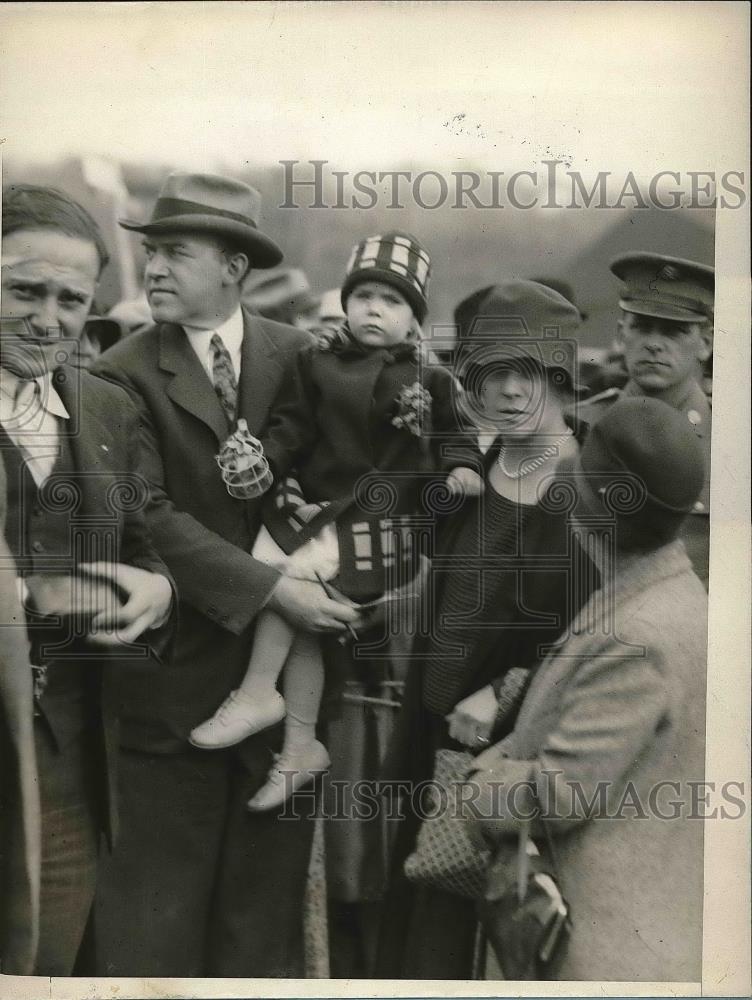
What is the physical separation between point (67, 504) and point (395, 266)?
116 cm

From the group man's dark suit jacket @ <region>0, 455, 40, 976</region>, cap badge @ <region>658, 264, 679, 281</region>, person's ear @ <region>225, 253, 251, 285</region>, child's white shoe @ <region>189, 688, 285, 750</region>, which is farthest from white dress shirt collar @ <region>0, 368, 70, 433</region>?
cap badge @ <region>658, 264, 679, 281</region>

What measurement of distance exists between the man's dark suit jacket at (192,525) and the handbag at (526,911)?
94cm

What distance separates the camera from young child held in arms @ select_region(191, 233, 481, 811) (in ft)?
9.62

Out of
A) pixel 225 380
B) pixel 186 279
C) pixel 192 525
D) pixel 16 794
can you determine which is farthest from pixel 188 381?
pixel 16 794

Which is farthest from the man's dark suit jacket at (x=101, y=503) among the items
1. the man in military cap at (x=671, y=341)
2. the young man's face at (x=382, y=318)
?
the man in military cap at (x=671, y=341)

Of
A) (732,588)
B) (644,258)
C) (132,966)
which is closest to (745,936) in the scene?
(732,588)

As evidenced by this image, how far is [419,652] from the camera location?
2.95 m

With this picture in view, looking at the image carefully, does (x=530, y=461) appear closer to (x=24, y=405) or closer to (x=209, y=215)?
(x=209, y=215)

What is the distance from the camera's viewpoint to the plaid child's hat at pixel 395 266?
2.94 m

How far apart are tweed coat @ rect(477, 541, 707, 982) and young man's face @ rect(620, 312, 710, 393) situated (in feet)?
1.60

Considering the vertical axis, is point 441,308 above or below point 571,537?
above

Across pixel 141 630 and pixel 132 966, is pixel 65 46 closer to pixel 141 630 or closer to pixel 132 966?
pixel 141 630

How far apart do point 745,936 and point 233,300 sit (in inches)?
94.3

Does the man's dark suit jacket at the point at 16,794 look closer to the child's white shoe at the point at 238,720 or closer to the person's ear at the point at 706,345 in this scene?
the child's white shoe at the point at 238,720
